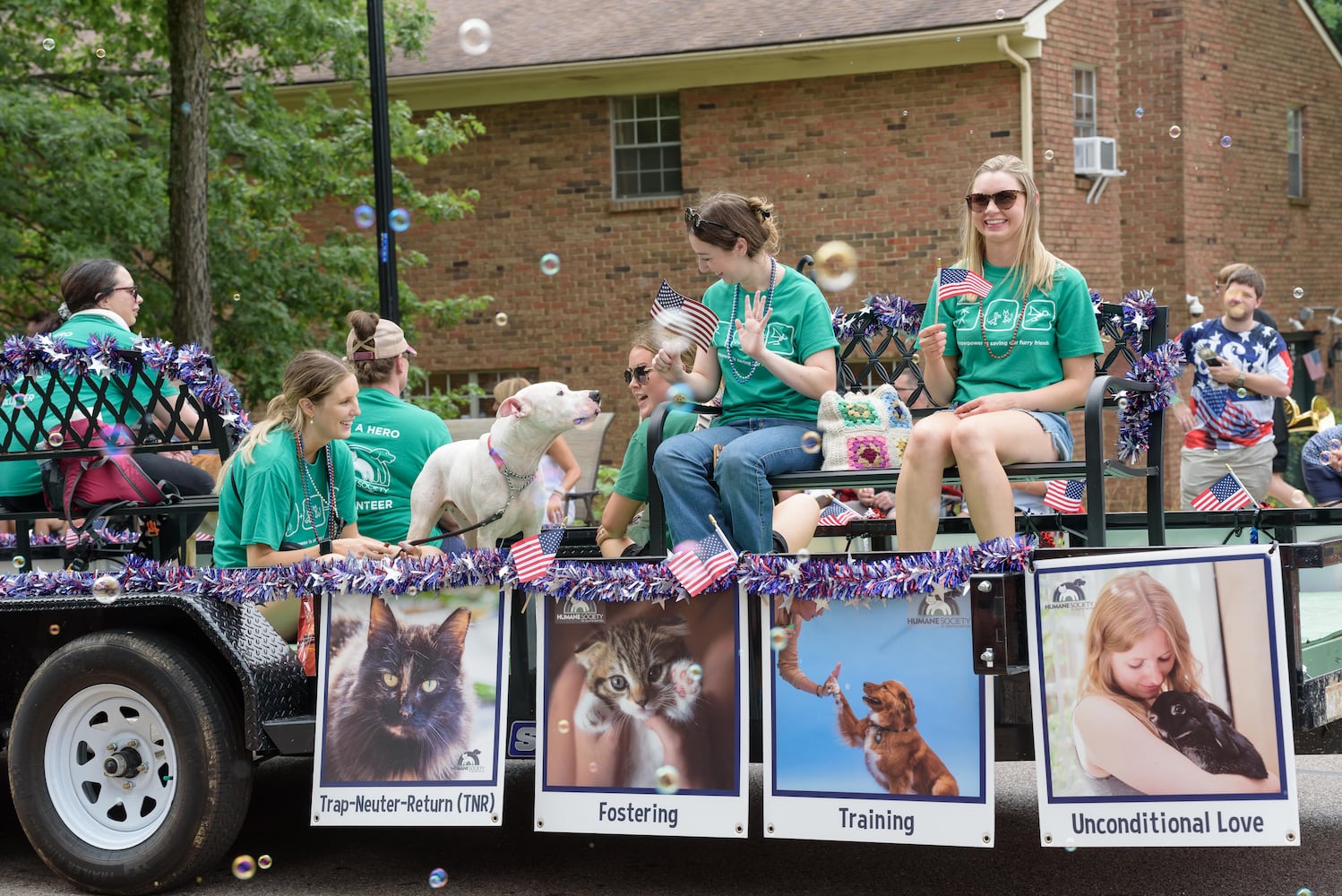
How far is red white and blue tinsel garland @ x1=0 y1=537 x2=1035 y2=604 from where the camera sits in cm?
399

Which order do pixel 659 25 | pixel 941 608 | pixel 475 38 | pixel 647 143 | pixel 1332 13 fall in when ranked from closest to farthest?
1. pixel 941 608
2. pixel 475 38
3. pixel 659 25
4. pixel 647 143
5. pixel 1332 13

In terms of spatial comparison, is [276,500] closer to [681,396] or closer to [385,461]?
[385,461]

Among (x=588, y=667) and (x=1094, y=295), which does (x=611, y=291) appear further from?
(x=588, y=667)

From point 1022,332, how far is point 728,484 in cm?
110

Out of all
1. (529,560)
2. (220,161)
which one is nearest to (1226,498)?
(529,560)

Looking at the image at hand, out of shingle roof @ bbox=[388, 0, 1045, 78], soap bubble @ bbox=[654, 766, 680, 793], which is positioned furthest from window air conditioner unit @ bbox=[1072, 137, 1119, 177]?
soap bubble @ bbox=[654, 766, 680, 793]

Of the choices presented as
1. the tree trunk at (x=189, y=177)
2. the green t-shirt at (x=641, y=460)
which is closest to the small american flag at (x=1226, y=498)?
the green t-shirt at (x=641, y=460)

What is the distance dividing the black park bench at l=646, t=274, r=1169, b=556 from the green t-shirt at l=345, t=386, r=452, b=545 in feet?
3.79

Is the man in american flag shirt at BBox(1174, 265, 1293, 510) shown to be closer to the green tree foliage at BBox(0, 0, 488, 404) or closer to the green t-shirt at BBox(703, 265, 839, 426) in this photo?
the green t-shirt at BBox(703, 265, 839, 426)

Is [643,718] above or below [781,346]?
below

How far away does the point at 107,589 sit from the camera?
186 inches

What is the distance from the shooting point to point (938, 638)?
4.02 metres

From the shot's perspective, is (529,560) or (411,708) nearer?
(529,560)

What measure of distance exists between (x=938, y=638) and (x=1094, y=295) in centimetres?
210
